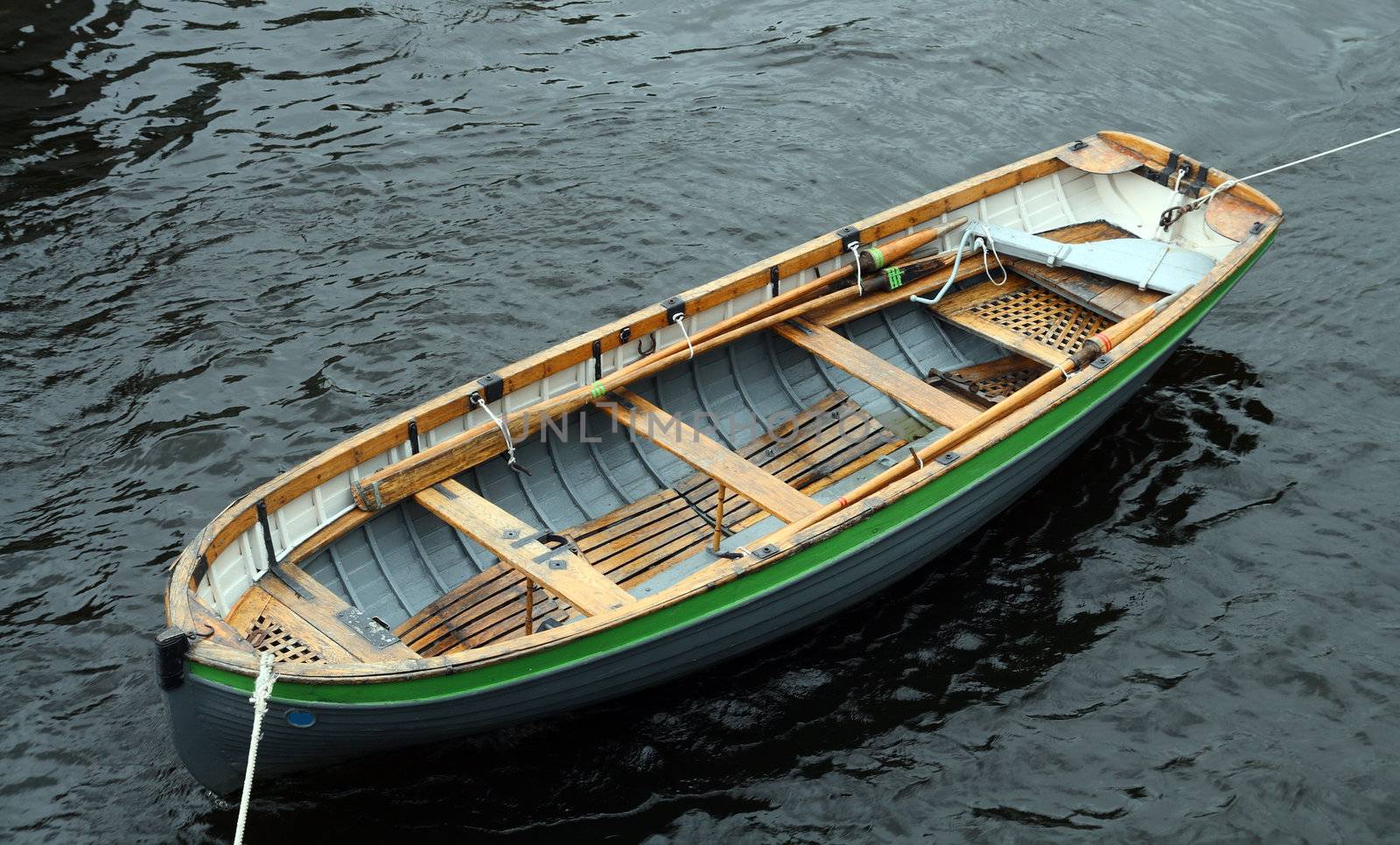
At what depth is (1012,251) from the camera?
12.8m

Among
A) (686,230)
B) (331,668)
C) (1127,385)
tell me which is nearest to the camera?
(331,668)

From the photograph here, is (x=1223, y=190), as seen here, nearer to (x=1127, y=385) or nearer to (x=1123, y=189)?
(x=1123, y=189)

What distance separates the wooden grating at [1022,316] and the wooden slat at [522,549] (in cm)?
504

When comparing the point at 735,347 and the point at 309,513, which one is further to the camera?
the point at 735,347

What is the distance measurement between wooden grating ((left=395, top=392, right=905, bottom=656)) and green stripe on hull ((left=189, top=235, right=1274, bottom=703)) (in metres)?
1.06

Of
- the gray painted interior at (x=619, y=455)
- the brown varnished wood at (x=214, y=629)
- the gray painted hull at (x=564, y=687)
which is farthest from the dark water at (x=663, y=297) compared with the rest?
the brown varnished wood at (x=214, y=629)

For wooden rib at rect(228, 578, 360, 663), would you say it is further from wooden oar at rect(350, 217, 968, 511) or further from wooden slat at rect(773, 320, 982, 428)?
wooden slat at rect(773, 320, 982, 428)

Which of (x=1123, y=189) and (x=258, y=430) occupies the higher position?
(x=1123, y=189)

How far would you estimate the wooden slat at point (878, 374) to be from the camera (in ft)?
35.1

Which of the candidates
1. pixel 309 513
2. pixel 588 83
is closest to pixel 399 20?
pixel 588 83

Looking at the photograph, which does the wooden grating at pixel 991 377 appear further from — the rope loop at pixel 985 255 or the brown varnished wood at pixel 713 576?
the brown varnished wood at pixel 713 576

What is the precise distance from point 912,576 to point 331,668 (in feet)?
17.8

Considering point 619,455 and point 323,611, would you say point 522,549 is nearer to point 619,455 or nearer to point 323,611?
point 323,611

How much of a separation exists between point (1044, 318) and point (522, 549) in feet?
20.3
